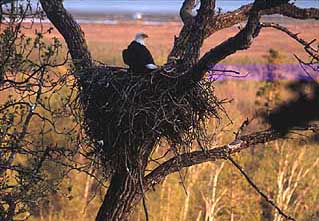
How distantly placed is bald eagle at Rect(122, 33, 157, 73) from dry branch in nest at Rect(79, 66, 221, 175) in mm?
51

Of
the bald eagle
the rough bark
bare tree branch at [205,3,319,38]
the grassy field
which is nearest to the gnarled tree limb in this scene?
the rough bark

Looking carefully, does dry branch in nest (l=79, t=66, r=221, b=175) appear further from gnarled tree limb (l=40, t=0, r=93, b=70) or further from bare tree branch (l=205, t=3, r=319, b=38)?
bare tree branch (l=205, t=3, r=319, b=38)

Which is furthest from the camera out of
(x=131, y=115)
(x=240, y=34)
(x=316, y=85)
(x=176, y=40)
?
(x=176, y=40)

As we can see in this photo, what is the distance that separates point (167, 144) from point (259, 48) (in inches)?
323

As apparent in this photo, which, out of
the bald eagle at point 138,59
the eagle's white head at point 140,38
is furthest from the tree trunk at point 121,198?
the eagle's white head at point 140,38

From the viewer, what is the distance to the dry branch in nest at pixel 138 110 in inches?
131

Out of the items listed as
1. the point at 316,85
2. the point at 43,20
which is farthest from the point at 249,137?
the point at 316,85

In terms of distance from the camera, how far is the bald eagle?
3.48 m

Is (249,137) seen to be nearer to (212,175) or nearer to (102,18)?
(102,18)

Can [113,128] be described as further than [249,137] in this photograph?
No

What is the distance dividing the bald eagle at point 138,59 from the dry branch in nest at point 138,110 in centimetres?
5

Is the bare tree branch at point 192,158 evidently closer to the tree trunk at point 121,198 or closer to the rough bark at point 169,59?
the rough bark at point 169,59

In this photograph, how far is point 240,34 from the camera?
2809 millimetres

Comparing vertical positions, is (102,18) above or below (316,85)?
above
